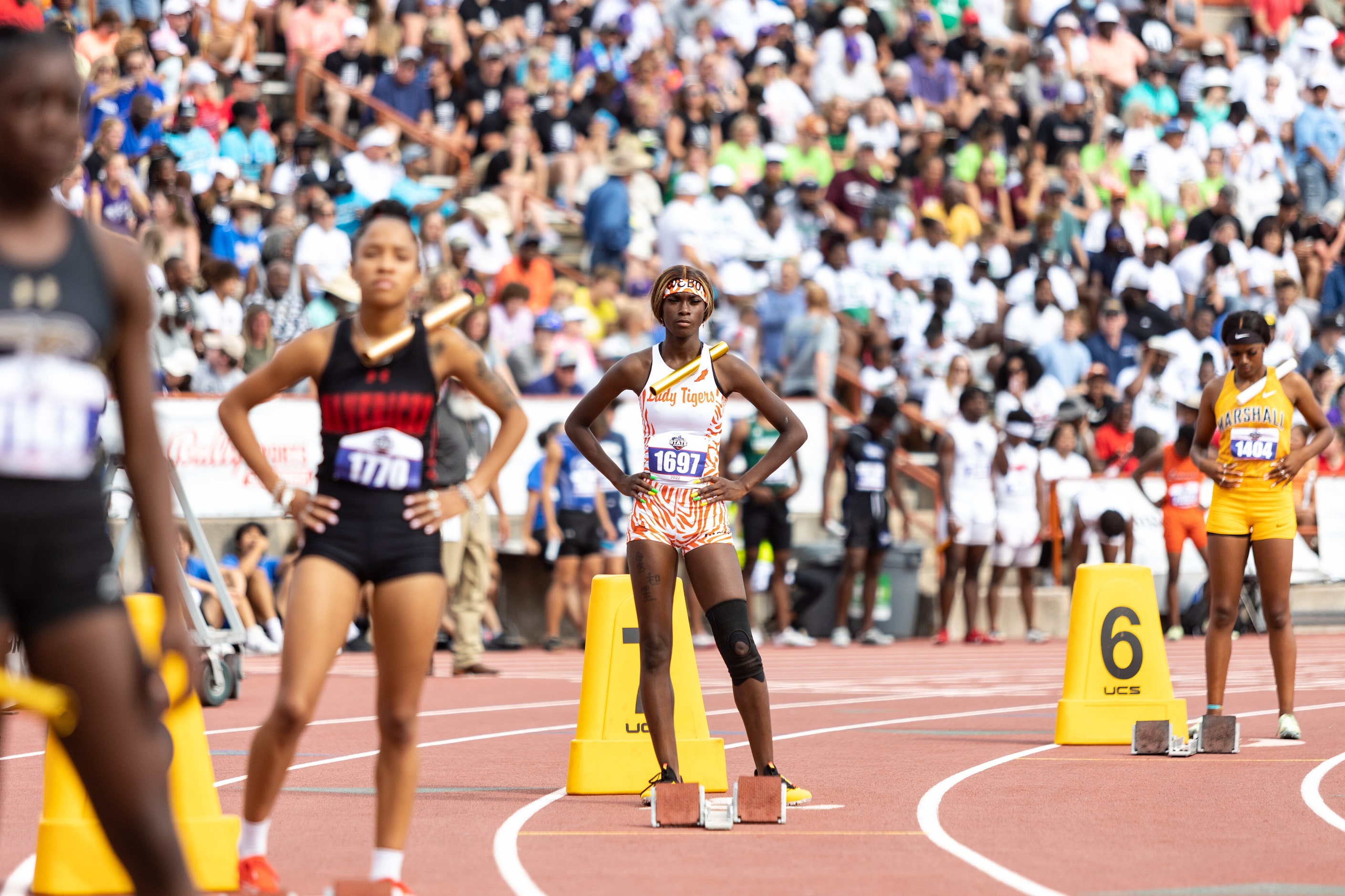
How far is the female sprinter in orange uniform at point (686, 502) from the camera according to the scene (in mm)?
8414

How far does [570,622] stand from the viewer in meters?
19.8

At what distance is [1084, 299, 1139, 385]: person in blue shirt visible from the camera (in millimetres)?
23453

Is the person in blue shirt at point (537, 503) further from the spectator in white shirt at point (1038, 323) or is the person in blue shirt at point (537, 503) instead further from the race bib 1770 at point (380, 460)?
the race bib 1770 at point (380, 460)

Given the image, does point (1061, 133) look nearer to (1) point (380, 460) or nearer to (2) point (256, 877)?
(1) point (380, 460)

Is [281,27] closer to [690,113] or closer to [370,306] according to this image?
[690,113]

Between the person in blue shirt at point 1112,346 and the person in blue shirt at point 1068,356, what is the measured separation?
39 centimetres

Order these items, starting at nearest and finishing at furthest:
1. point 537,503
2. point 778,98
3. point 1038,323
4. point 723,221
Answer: point 537,503
point 723,221
point 1038,323
point 778,98

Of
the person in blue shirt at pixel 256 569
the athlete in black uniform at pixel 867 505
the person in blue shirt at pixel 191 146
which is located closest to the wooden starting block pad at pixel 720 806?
the person in blue shirt at pixel 256 569

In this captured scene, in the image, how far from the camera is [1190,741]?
35.8 ft

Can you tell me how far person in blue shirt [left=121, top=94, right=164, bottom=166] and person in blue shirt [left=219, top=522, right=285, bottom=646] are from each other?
397cm

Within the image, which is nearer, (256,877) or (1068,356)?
(256,877)

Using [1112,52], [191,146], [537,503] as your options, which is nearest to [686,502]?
[537,503]

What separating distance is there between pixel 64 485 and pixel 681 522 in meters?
4.82

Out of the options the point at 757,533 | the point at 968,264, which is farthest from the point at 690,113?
the point at 757,533
